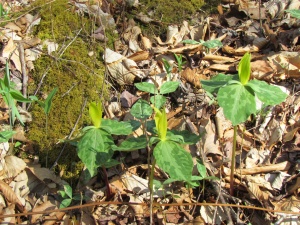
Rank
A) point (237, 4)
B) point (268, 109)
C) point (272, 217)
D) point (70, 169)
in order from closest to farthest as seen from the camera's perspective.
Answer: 1. point (272, 217)
2. point (70, 169)
3. point (268, 109)
4. point (237, 4)

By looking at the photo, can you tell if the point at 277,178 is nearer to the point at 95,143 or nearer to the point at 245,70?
the point at 245,70

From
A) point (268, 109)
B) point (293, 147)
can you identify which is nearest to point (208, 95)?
point (268, 109)

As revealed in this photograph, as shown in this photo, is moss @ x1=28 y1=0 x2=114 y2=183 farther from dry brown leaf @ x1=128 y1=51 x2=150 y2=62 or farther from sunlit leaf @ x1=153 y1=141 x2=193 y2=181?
sunlit leaf @ x1=153 y1=141 x2=193 y2=181

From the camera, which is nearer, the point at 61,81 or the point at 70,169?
the point at 70,169

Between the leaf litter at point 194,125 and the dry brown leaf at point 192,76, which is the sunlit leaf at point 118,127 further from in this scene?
the dry brown leaf at point 192,76

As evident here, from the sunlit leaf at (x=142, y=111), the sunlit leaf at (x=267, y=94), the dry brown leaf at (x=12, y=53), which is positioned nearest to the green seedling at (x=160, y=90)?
the sunlit leaf at (x=142, y=111)

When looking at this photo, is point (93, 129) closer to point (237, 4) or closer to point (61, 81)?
point (61, 81)

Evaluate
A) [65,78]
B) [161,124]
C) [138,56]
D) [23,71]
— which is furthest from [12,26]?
[161,124]
